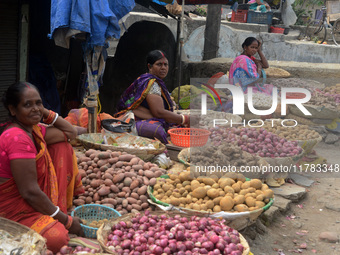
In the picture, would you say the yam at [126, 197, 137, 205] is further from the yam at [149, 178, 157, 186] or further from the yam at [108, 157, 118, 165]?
the yam at [108, 157, 118, 165]

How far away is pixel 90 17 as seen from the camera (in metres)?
3.96

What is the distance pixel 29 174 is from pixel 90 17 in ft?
6.69

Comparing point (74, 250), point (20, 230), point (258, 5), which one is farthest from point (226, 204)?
point (258, 5)

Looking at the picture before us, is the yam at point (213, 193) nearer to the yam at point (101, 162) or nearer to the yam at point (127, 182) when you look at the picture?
the yam at point (127, 182)

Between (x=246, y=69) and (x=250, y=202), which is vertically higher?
(x=246, y=69)

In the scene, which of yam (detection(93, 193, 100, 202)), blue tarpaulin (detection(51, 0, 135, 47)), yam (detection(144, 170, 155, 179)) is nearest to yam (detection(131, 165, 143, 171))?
yam (detection(144, 170, 155, 179))

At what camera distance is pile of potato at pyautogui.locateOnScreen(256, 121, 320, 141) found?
5090 millimetres

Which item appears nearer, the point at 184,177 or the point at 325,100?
the point at 184,177

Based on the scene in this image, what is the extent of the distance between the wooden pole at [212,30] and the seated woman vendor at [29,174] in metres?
6.65

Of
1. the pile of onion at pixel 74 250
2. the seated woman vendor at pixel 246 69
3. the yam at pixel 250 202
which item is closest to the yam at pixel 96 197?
the pile of onion at pixel 74 250

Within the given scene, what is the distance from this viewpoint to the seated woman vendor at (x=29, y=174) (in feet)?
7.84

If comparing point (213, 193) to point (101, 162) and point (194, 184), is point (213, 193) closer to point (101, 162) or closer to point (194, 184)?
point (194, 184)

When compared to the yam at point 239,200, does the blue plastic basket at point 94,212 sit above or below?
below

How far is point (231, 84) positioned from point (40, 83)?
304cm
